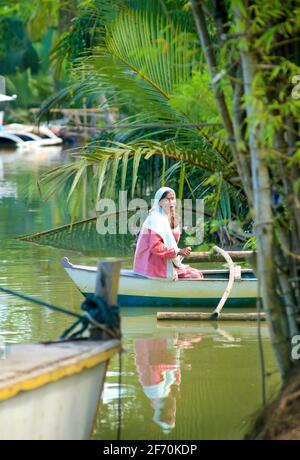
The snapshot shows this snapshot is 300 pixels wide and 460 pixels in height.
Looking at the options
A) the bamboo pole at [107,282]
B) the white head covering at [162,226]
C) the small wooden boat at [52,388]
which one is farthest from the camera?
the white head covering at [162,226]

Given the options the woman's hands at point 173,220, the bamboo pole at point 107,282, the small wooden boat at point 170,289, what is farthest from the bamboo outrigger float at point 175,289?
the bamboo pole at point 107,282

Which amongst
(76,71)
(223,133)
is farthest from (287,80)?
(76,71)

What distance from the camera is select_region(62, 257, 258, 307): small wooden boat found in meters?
12.8

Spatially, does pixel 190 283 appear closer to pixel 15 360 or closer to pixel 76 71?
pixel 76 71

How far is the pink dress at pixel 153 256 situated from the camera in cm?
1285

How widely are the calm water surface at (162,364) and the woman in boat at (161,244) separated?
48 centimetres

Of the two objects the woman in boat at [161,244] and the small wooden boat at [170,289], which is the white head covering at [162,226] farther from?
the small wooden boat at [170,289]

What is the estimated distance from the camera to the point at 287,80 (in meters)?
7.23

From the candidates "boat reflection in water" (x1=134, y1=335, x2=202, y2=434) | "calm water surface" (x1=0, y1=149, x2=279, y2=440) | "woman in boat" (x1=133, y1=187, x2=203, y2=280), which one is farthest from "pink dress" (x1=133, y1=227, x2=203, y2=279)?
"boat reflection in water" (x1=134, y1=335, x2=202, y2=434)

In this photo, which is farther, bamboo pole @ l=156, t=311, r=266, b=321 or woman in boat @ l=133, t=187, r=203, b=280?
woman in boat @ l=133, t=187, r=203, b=280

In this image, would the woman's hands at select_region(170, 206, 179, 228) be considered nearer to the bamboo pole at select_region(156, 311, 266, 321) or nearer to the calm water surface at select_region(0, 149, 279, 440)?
the calm water surface at select_region(0, 149, 279, 440)

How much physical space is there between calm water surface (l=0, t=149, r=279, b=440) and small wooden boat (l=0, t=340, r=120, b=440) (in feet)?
2.91

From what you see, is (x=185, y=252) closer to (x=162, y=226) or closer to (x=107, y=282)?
(x=162, y=226)

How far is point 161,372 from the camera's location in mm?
10180
